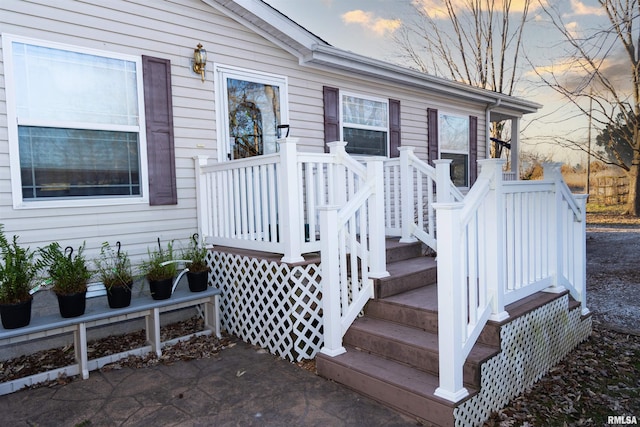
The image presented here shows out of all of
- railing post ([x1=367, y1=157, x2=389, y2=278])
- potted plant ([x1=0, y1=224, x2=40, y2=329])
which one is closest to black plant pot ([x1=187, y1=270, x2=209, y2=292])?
potted plant ([x1=0, y1=224, x2=40, y2=329])

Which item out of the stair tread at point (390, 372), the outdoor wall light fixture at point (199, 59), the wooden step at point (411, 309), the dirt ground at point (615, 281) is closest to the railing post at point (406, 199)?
the wooden step at point (411, 309)

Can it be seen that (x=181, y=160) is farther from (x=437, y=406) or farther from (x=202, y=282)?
(x=437, y=406)

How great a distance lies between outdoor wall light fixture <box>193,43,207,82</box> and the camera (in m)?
4.53

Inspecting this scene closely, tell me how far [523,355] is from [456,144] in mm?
5892

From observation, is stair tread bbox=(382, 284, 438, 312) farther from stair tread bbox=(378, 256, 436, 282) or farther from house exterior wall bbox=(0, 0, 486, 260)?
house exterior wall bbox=(0, 0, 486, 260)

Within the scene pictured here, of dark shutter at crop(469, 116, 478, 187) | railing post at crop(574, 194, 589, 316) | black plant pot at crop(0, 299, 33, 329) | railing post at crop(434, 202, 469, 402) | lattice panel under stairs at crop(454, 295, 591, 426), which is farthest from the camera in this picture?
dark shutter at crop(469, 116, 478, 187)

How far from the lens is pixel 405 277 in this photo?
3705 mm

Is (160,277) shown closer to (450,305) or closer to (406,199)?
(450,305)

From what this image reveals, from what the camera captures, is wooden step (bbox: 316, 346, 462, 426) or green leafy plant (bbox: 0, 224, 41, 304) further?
green leafy plant (bbox: 0, 224, 41, 304)

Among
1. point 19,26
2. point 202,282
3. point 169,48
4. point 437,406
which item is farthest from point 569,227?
point 19,26

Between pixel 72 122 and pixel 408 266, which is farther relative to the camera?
pixel 408 266

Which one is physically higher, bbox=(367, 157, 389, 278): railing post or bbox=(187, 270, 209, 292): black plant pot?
bbox=(367, 157, 389, 278): railing post

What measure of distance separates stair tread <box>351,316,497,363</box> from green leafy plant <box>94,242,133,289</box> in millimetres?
1999

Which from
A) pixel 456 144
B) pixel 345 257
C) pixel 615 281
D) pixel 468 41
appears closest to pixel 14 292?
pixel 345 257
